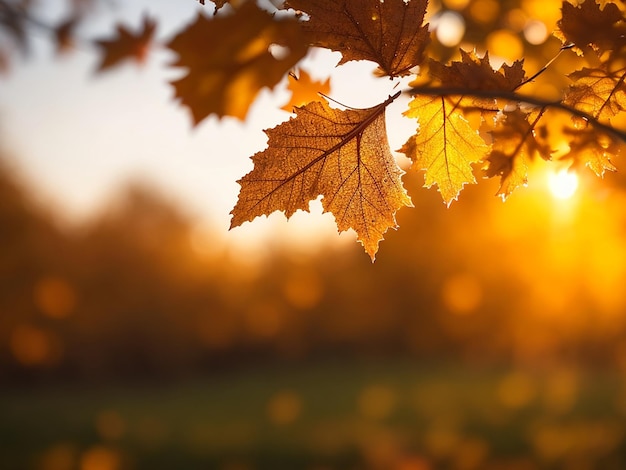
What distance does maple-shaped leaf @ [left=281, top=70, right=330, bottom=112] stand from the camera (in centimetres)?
101

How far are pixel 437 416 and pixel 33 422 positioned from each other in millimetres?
10412

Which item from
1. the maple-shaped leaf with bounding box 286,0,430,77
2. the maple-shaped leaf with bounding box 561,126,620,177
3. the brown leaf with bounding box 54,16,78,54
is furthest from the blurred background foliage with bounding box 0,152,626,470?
the maple-shaped leaf with bounding box 286,0,430,77

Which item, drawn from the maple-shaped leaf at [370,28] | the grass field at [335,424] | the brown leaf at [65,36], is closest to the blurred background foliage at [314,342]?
the grass field at [335,424]

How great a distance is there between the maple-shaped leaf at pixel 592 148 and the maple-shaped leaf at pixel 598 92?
4cm

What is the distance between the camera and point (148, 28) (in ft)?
9.45

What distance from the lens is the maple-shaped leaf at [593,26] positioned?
0.87 metres

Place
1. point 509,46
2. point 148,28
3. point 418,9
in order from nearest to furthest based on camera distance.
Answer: point 418,9 < point 509,46 < point 148,28

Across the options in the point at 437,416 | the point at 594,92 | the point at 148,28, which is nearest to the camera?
the point at 594,92

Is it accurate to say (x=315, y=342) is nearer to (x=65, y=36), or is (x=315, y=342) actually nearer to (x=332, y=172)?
(x=65, y=36)

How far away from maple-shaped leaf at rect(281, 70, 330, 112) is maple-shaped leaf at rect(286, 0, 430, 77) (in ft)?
0.59

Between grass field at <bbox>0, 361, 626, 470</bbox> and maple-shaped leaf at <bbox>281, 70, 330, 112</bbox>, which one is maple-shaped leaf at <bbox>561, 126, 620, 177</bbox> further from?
grass field at <bbox>0, 361, 626, 470</bbox>

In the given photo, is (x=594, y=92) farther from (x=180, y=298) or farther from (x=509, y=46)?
(x=180, y=298)

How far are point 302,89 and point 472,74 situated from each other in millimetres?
298

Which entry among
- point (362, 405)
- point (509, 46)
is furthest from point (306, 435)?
point (509, 46)
